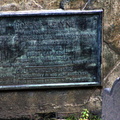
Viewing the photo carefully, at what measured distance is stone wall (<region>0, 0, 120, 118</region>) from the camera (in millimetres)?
4387

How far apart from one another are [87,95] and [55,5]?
125 centimetres

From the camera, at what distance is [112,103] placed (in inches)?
123

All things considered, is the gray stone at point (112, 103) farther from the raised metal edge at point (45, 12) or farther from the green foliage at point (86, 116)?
the raised metal edge at point (45, 12)

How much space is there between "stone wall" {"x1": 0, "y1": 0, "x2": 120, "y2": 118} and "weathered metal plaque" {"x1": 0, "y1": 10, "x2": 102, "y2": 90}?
0.10m

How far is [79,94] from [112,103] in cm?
141

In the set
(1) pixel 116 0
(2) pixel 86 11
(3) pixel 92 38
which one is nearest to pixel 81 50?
(3) pixel 92 38

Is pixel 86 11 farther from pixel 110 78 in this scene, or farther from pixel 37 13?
pixel 110 78

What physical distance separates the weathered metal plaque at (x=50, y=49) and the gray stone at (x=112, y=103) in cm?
113

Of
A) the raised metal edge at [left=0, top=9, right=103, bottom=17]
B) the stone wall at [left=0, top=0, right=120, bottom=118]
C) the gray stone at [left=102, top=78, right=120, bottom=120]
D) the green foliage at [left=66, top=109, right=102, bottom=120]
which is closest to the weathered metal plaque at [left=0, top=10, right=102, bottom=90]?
the raised metal edge at [left=0, top=9, right=103, bottom=17]

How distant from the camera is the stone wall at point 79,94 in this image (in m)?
4.39

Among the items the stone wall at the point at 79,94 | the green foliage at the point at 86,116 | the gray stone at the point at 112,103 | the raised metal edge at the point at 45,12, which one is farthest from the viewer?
the green foliage at the point at 86,116

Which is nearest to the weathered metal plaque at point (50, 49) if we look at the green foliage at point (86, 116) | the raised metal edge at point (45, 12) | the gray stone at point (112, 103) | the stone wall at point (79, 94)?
the raised metal edge at point (45, 12)

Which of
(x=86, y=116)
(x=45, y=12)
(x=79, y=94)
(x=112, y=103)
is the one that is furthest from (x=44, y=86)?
(x=112, y=103)

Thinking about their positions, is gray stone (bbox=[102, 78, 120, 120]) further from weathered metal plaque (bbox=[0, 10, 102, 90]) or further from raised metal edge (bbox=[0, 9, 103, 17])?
raised metal edge (bbox=[0, 9, 103, 17])
